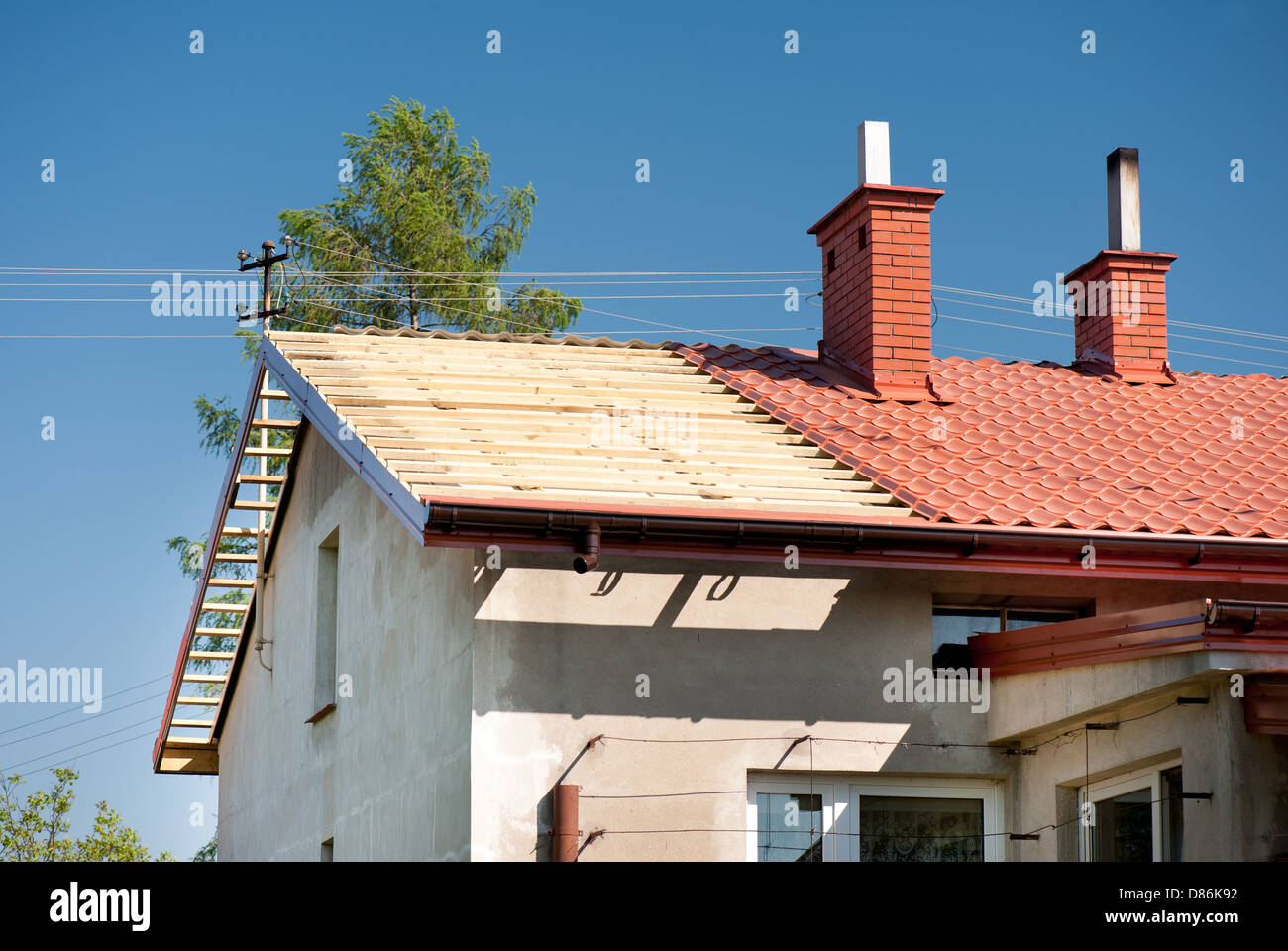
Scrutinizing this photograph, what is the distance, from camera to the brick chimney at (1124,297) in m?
16.1

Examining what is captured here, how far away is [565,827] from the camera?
33.4 feet

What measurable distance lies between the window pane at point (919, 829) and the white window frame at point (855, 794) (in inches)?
1.8

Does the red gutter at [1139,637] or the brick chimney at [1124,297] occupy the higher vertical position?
the brick chimney at [1124,297]

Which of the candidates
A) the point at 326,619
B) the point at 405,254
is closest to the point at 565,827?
the point at 326,619

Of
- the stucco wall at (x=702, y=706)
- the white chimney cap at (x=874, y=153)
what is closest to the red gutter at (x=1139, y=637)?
the stucco wall at (x=702, y=706)

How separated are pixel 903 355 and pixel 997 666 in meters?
4.16

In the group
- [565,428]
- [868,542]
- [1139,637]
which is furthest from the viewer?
[565,428]

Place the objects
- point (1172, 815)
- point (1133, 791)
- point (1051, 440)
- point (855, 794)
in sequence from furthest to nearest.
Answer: point (1051, 440) → point (855, 794) → point (1133, 791) → point (1172, 815)

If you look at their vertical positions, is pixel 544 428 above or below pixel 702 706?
above

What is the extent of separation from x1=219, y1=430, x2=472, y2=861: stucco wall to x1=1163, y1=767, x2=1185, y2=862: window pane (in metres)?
4.08

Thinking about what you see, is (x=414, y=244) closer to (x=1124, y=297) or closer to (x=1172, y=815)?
(x=1124, y=297)

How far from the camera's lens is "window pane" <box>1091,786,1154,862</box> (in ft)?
33.8

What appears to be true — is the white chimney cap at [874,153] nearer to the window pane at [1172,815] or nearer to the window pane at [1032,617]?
the window pane at [1032,617]

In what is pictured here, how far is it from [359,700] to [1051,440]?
575 centimetres
